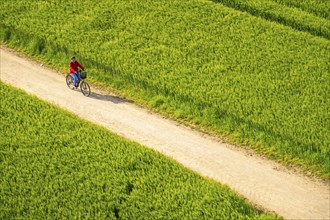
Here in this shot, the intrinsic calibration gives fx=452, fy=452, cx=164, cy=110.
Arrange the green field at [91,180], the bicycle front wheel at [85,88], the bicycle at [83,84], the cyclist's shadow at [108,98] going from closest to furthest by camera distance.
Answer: the green field at [91,180] < the bicycle at [83,84] < the cyclist's shadow at [108,98] < the bicycle front wheel at [85,88]

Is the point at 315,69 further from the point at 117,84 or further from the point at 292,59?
the point at 117,84

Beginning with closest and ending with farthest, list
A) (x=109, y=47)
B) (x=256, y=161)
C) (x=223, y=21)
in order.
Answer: (x=256, y=161), (x=109, y=47), (x=223, y=21)

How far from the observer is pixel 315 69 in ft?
70.3

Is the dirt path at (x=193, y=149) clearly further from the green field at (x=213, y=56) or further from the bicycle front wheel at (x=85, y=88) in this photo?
the green field at (x=213, y=56)

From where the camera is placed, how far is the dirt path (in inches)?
648

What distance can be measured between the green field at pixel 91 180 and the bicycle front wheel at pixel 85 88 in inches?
92.2

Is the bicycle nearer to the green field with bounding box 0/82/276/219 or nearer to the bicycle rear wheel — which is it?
the bicycle rear wheel

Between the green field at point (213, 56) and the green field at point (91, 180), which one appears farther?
the green field at point (213, 56)

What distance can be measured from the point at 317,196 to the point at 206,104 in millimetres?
6001

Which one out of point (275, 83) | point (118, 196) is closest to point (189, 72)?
point (275, 83)

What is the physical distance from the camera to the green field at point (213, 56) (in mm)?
18797

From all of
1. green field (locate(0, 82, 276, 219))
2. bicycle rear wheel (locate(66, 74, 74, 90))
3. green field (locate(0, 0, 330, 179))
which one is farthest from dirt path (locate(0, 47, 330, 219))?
green field (locate(0, 82, 276, 219))

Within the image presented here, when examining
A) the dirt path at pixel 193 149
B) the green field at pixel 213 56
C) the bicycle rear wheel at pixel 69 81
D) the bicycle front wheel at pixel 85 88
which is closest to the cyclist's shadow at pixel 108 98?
the dirt path at pixel 193 149

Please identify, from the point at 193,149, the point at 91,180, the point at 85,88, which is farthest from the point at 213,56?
the point at 91,180
